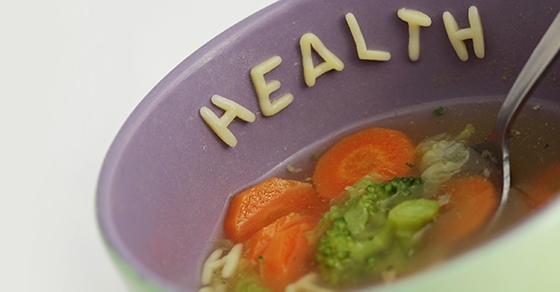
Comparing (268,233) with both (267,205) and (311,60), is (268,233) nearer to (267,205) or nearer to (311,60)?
(267,205)

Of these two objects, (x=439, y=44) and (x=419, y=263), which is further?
(x=439, y=44)

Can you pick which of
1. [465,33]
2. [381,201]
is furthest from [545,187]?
[465,33]

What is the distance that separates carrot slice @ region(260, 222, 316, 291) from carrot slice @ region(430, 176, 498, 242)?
0.23 meters

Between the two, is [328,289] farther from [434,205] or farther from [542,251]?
[542,251]

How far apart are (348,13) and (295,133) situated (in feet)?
0.96

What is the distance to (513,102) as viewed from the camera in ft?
4.48

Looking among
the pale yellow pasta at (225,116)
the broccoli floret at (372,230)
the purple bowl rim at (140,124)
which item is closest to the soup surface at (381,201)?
the broccoli floret at (372,230)

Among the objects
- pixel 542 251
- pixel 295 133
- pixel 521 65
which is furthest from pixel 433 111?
pixel 542 251

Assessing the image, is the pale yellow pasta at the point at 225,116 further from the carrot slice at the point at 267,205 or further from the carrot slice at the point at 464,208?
the carrot slice at the point at 464,208

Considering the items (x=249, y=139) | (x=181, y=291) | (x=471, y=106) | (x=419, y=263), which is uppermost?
(x=181, y=291)

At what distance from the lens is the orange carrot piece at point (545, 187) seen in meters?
1.32

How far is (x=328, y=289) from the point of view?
1174 millimetres

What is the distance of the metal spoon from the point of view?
1.26 metres

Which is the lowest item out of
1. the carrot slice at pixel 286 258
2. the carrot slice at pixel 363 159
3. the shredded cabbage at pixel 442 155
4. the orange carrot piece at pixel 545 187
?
the orange carrot piece at pixel 545 187
